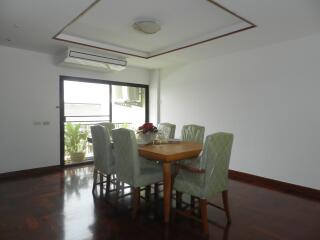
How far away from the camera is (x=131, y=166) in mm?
2664

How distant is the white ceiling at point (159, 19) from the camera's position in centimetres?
250

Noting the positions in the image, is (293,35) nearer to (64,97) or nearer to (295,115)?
(295,115)

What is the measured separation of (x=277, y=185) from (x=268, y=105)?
1.35m

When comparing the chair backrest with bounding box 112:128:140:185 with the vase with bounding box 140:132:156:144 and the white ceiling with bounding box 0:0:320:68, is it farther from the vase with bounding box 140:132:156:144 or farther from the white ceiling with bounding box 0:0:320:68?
the white ceiling with bounding box 0:0:320:68

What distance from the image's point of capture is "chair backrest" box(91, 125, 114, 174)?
314cm

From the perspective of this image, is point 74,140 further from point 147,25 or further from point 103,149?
point 147,25

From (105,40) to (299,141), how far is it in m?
3.56

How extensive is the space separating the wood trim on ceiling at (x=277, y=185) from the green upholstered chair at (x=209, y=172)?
5.80ft

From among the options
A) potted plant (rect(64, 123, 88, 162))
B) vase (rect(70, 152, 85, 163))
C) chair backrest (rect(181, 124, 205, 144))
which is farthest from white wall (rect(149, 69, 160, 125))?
chair backrest (rect(181, 124, 205, 144))

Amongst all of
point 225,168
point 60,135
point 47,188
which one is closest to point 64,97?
point 60,135

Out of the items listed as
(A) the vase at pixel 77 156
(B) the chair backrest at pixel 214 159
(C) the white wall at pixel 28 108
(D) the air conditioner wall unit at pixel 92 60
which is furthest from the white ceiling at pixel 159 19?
(A) the vase at pixel 77 156

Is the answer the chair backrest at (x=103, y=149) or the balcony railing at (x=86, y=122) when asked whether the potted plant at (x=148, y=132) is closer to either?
the chair backrest at (x=103, y=149)

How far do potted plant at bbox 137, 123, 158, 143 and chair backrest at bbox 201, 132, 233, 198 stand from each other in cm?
101

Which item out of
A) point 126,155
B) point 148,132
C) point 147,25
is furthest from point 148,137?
point 147,25
